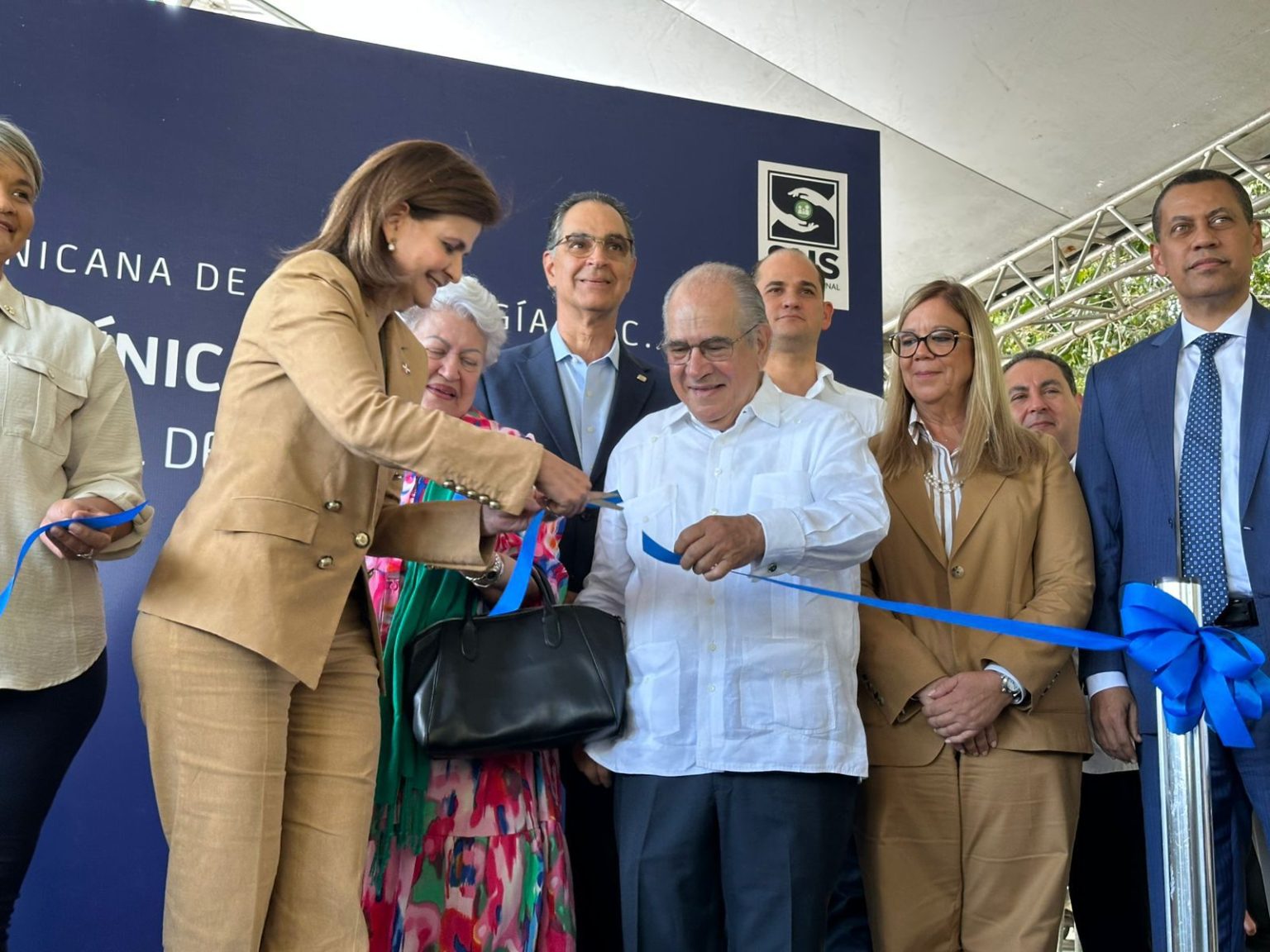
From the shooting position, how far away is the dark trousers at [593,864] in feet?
10.4

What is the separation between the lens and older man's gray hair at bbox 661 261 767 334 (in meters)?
2.89

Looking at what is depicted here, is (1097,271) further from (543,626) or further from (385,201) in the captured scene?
(385,201)

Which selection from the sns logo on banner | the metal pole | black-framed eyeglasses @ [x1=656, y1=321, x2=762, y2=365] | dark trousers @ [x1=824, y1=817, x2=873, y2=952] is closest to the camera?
the metal pole

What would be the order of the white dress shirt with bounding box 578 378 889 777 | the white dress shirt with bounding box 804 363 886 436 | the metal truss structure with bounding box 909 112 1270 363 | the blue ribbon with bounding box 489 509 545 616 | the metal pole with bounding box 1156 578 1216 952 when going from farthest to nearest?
the metal truss structure with bounding box 909 112 1270 363 → the white dress shirt with bounding box 804 363 886 436 → the white dress shirt with bounding box 578 378 889 777 → the blue ribbon with bounding box 489 509 545 616 → the metal pole with bounding box 1156 578 1216 952

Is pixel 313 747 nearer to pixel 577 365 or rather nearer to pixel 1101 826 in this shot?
pixel 577 365

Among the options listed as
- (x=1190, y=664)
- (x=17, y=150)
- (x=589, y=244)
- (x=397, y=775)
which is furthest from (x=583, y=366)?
(x=1190, y=664)

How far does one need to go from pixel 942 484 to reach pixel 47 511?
201 centimetres

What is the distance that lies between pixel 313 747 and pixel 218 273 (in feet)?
7.43

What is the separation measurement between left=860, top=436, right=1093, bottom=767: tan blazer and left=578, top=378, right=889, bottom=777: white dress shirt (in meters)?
0.24

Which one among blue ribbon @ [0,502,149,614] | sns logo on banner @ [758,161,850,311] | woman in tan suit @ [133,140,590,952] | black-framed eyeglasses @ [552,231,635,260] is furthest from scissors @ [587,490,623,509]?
sns logo on banner @ [758,161,850,311]

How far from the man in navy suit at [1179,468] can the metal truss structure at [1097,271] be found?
195 inches

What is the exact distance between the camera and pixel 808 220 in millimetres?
4836

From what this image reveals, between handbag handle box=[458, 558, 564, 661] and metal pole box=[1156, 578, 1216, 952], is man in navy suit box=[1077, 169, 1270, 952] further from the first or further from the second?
handbag handle box=[458, 558, 564, 661]

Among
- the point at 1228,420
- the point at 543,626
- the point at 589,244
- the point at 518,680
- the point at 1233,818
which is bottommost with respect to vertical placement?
the point at 1233,818
